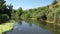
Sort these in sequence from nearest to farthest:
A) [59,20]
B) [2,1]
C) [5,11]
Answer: [59,20], [2,1], [5,11]

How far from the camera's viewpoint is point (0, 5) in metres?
74.2

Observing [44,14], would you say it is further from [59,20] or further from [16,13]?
[16,13]

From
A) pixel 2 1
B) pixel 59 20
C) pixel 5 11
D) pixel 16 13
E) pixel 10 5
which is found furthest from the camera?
pixel 16 13

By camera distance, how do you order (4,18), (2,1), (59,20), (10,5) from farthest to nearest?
(10,5), (2,1), (4,18), (59,20)

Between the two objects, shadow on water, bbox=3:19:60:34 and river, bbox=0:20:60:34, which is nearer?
river, bbox=0:20:60:34

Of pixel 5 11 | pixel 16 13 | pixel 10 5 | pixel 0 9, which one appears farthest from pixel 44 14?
pixel 16 13

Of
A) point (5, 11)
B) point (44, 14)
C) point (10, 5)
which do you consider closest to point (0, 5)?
point (5, 11)

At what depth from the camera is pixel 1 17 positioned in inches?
2630

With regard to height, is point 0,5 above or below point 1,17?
above

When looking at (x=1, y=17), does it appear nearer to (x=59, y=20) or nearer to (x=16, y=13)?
(x=59, y=20)

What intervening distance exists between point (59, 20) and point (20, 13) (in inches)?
5197

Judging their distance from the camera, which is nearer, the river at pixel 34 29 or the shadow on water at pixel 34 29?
the river at pixel 34 29

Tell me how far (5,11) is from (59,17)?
35.8m

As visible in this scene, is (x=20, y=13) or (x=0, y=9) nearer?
(x=0, y=9)
